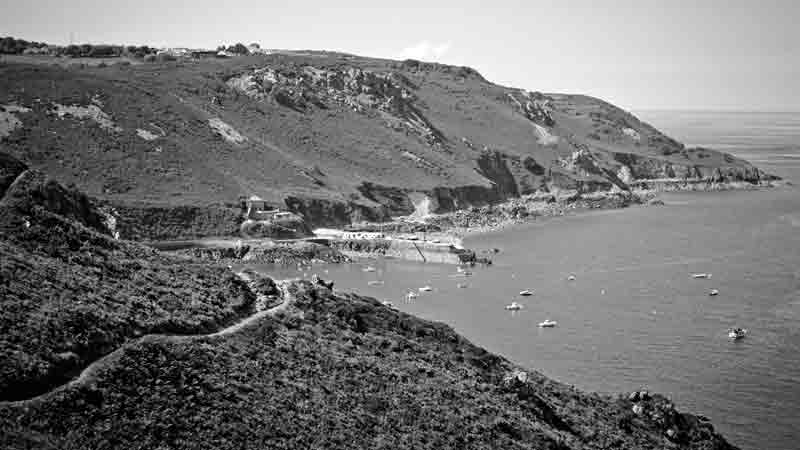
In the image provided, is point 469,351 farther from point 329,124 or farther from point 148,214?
point 329,124

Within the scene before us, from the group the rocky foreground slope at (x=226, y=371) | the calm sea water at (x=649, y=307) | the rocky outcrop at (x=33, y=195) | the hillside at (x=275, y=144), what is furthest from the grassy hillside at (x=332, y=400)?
the hillside at (x=275, y=144)

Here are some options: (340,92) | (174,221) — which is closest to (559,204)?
(340,92)

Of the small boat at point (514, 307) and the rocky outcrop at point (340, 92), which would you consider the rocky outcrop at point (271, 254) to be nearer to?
the small boat at point (514, 307)

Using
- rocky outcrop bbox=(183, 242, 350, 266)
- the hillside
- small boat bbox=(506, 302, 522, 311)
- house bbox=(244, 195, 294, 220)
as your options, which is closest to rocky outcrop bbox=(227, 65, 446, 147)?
the hillside

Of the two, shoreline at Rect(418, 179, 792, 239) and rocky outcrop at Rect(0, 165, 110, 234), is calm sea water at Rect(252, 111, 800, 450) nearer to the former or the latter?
shoreline at Rect(418, 179, 792, 239)

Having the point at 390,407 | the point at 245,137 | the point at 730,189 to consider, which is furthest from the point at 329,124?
the point at 390,407
